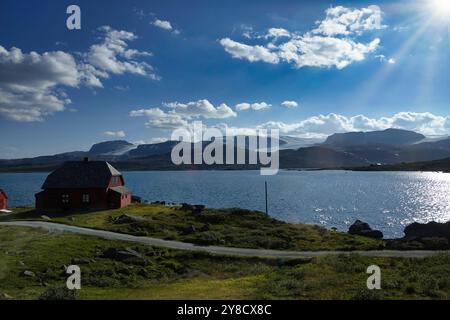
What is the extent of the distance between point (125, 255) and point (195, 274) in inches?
314

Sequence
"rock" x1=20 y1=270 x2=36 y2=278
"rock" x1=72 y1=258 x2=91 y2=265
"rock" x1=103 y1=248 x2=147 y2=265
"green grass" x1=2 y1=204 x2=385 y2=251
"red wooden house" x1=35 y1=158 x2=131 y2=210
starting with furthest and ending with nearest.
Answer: "red wooden house" x1=35 y1=158 x2=131 y2=210 < "green grass" x1=2 y1=204 x2=385 y2=251 < "rock" x1=103 y1=248 x2=147 y2=265 < "rock" x1=72 y1=258 x2=91 y2=265 < "rock" x1=20 y1=270 x2=36 y2=278

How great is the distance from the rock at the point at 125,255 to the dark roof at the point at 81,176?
34454 mm

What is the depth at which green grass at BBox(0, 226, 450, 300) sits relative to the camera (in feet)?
85.1

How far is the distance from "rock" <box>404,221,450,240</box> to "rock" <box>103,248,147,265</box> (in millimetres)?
40189

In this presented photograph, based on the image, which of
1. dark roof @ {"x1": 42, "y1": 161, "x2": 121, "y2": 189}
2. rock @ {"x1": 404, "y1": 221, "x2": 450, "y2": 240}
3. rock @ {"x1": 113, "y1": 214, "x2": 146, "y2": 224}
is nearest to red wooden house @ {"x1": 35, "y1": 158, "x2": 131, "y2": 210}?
dark roof @ {"x1": 42, "y1": 161, "x2": 121, "y2": 189}

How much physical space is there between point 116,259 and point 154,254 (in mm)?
4331

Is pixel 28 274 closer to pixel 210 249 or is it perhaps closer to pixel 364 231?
pixel 210 249

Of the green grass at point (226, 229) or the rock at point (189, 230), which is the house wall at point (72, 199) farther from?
the rock at point (189, 230)

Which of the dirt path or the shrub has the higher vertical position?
the shrub

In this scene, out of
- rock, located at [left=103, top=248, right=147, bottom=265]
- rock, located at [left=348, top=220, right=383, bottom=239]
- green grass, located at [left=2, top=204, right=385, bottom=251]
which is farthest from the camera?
rock, located at [left=348, top=220, right=383, bottom=239]

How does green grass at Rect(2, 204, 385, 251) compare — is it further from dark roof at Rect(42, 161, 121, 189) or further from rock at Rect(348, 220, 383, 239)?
dark roof at Rect(42, 161, 121, 189)

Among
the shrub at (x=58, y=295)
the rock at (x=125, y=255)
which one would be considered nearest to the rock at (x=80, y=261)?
the rock at (x=125, y=255)

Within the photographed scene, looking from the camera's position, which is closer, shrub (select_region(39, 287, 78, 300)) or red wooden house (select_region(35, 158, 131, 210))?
shrub (select_region(39, 287, 78, 300))

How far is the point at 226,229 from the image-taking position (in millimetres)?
59500
